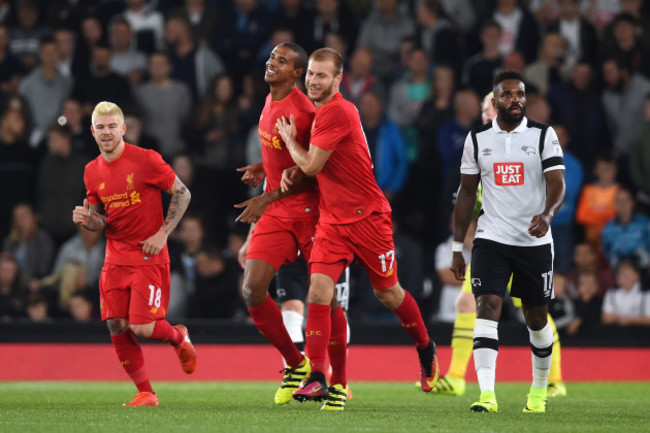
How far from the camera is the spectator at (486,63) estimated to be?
14.1m

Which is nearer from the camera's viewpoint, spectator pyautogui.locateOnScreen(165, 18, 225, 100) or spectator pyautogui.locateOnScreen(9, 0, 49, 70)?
spectator pyautogui.locateOnScreen(165, 18, 225, 100)

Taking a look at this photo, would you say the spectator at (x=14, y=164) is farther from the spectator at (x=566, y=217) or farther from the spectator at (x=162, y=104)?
the spectator at (x=566, y=217)

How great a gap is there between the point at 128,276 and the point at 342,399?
74.0 inches

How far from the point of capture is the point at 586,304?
41.2 feet

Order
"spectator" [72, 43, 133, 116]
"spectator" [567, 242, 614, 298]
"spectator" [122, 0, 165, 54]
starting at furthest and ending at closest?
"spectator" [122, 0, 165, 54] → "spectator" [72, 43, 133, 116] → "spectator" [567, 242, 614, 298]

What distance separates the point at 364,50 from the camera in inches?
561

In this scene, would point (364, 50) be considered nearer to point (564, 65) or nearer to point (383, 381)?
point (564, 65)

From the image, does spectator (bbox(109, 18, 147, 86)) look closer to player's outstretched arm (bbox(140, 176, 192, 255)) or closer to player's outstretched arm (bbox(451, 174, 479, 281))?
player's outstretched arm (bbox(140, 176, 192, 255))

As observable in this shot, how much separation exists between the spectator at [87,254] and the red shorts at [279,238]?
6.17 metres

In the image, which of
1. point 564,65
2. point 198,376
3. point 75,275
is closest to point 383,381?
point 198,376

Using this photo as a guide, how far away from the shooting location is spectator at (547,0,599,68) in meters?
14.6

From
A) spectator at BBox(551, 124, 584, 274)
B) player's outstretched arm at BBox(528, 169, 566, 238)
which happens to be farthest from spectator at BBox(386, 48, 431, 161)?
player's outstretched arm at BBox(528, 169, 566, 238)

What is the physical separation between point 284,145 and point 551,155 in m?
1.89

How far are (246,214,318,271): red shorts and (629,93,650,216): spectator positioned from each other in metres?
6.77
